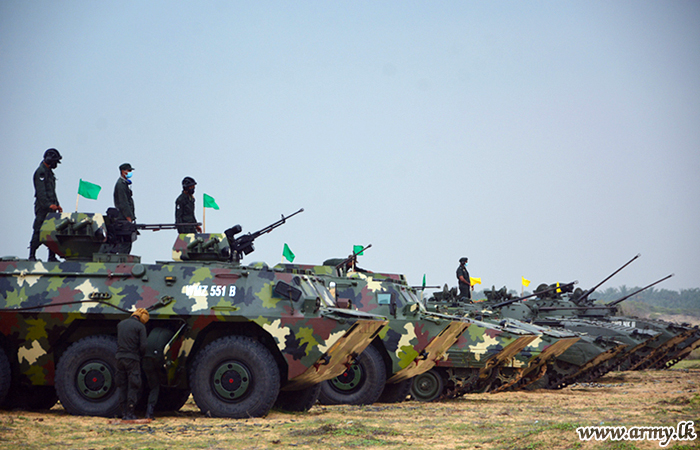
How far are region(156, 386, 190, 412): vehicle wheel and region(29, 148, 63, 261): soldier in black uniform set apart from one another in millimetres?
2662

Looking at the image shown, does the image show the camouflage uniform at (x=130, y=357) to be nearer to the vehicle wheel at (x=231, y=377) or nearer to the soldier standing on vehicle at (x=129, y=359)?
the soldier standing on vehicle at (x=129, y=359)

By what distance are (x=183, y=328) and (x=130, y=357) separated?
2.77 feet

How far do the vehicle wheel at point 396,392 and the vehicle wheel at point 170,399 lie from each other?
176 inches

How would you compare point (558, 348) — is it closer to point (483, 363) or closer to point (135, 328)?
point (483, 363)

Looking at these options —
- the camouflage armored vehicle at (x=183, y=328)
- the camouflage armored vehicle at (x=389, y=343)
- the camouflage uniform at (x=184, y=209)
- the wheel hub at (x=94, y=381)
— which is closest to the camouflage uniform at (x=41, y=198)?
the camouflage armored vehicle at (x=183, y=328)

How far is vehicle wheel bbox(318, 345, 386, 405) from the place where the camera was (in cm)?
1441

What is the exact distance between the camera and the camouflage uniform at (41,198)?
1268 cm

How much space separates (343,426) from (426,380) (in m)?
6.72

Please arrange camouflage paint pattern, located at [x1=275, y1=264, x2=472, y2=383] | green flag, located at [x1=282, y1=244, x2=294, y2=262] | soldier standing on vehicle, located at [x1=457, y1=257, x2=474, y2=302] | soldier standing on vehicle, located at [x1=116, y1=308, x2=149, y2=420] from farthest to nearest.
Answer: soldier standing on vehicle, located at [x1=457, y1=257, x2=474, y2=302] < green flag, located at [x1=282, y1=244, x2=294, y2=262] < camouflage paint pattern, located at [x1=275, y1=264, x2=472, y2=383] < soldier standing on vehicle, located at [x1=116, y1=308, x2=149, y2=420]

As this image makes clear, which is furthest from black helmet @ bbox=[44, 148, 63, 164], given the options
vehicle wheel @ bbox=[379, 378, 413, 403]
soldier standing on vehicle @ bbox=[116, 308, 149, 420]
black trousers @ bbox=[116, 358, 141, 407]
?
vehicle wheel @ bbox=[379, 378, 413, 403]

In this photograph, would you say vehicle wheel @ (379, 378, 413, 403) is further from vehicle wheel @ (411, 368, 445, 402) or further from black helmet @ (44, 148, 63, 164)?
black helmet @ (44, 148, 63, 164)

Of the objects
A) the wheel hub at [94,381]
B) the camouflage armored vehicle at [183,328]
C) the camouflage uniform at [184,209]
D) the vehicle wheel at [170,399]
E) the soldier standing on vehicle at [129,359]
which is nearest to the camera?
the soldier standing on vehicle at [129,359]

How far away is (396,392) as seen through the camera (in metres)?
15.6

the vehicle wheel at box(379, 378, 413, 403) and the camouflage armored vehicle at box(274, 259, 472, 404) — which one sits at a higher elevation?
the camouflage armored vehicle at box(274, 259, 472, 404)
